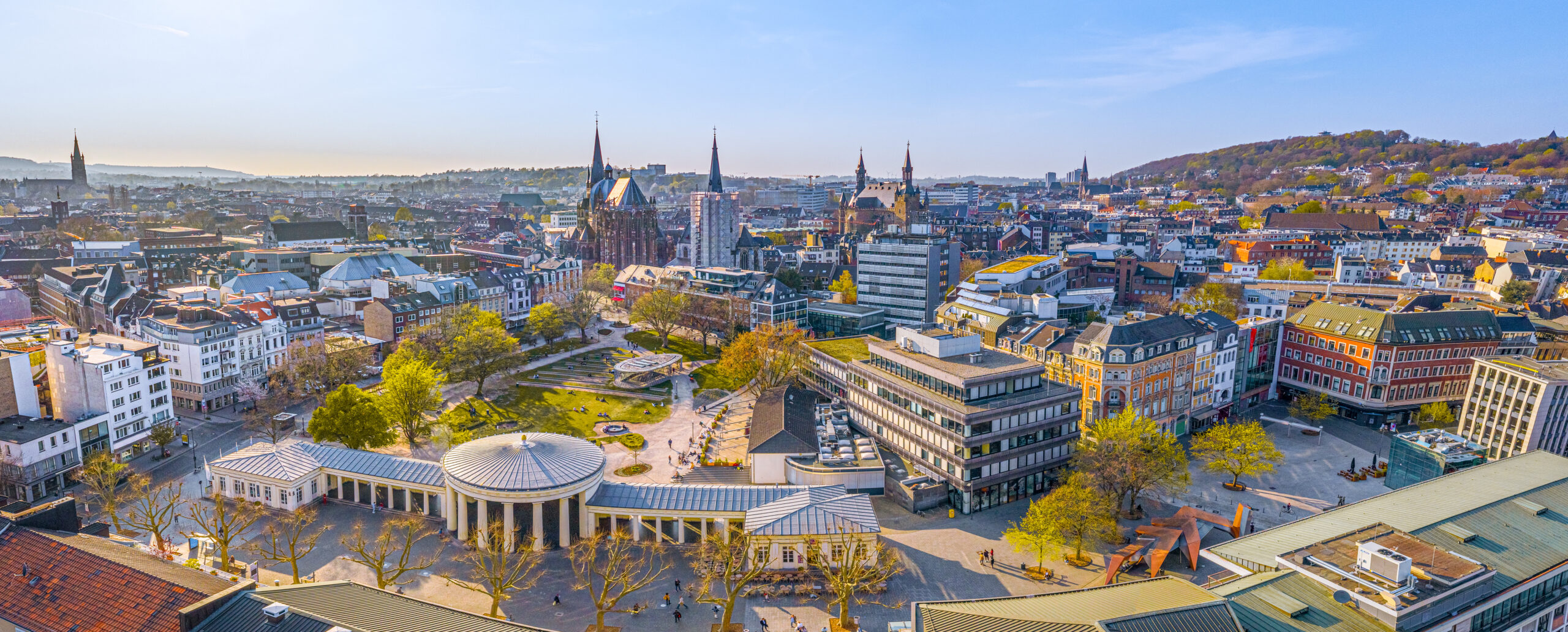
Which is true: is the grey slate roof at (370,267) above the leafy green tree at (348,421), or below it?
above

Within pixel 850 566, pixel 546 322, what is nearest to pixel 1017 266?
pixel 546 322

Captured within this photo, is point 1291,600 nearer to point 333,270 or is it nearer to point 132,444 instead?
point 132,444

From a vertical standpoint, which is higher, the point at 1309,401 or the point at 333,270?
the point at 333,270

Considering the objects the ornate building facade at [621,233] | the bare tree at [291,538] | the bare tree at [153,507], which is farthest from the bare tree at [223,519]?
the ornate building facade at [621,233]

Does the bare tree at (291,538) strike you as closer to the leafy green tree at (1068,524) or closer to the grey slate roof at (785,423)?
the grey slate roof at (785,423)

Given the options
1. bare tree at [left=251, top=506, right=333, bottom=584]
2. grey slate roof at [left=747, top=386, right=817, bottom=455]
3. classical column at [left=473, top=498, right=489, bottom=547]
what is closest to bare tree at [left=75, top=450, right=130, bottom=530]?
bare tree at [left=251, top=506, right=333, bottom=584]

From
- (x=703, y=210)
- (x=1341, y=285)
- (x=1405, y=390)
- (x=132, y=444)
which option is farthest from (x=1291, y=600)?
(x=703, y=210)

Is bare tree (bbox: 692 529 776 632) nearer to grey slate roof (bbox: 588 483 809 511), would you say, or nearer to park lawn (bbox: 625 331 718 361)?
grey slate roof (bbox: 588 483 809 511)
